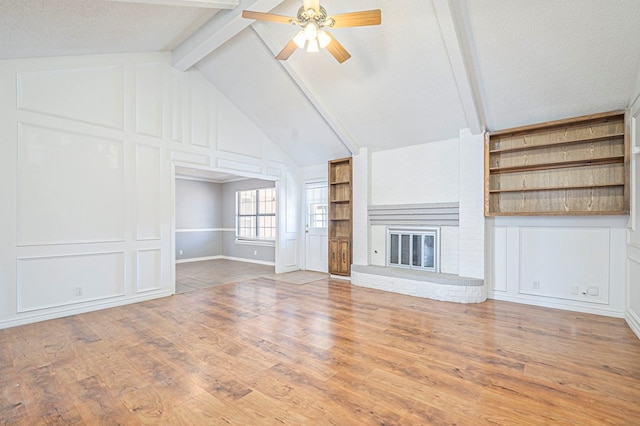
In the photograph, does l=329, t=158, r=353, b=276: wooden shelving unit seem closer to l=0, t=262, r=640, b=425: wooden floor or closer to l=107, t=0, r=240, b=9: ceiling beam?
l=0, t=262, r=640, b=425: wooden floor

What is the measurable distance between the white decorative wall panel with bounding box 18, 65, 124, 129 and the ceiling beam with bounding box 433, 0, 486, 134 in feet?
13.3

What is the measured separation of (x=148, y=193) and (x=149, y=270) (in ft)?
3.69

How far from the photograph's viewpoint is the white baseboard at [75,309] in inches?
132

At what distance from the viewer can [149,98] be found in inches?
174

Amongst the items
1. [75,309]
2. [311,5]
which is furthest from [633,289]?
[75,309]

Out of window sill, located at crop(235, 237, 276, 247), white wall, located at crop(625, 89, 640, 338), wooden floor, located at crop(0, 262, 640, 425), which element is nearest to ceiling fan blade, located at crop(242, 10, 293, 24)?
wooden floor, located at crop(0, 262, 640, 425)

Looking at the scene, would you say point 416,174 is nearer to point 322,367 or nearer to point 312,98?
point 312,98

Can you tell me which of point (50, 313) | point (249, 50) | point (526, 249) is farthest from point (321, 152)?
point (50, 313)

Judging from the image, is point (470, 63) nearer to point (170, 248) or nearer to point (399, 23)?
point (399, 23)

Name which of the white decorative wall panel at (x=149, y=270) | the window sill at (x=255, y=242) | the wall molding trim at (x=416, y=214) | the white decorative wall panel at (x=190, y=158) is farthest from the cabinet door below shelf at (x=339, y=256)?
the white decorative wall panel at (x=149, y=270)

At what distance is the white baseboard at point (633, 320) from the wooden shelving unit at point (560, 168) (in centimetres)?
Answer: 110

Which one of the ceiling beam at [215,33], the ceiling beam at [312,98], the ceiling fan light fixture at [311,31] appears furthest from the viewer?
the ceiling beam at [312,98]

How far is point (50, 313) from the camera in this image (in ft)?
11.7

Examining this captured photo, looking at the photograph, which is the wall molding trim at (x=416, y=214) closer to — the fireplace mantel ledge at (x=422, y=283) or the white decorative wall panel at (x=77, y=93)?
the fireplace mantel ledge at (x=422, y=283)
